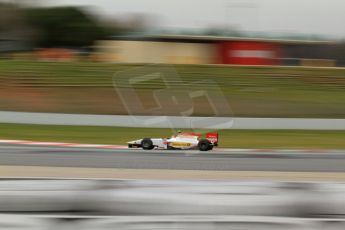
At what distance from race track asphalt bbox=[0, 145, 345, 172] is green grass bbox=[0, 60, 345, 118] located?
8.53 meters

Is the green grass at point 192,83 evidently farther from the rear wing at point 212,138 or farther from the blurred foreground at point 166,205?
the blurred foreground at point 166,205

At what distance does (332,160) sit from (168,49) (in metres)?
32.5

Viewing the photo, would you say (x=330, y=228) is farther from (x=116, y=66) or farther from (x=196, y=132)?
(x=116, y=66)

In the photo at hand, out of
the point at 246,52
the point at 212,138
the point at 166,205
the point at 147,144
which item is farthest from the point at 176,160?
the point at 246,52

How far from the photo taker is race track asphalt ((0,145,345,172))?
8.30 m

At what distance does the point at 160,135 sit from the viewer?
1636cm

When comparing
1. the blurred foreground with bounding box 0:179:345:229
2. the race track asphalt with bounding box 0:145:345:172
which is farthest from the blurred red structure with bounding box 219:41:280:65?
the blurred foreground with bounding box 0:179:345:229

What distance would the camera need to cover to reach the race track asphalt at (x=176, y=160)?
830 centimetres

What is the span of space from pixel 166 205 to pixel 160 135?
12148 mm

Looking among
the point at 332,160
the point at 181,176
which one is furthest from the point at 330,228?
the point at 332,160

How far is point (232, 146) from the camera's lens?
14.4m

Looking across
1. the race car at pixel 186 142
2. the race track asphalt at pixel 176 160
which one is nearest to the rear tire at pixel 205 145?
the race car at pixel 186 142

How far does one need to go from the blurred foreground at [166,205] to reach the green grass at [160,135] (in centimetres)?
980

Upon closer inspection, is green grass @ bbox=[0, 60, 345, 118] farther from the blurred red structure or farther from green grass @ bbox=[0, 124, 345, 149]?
the blurred red structure
